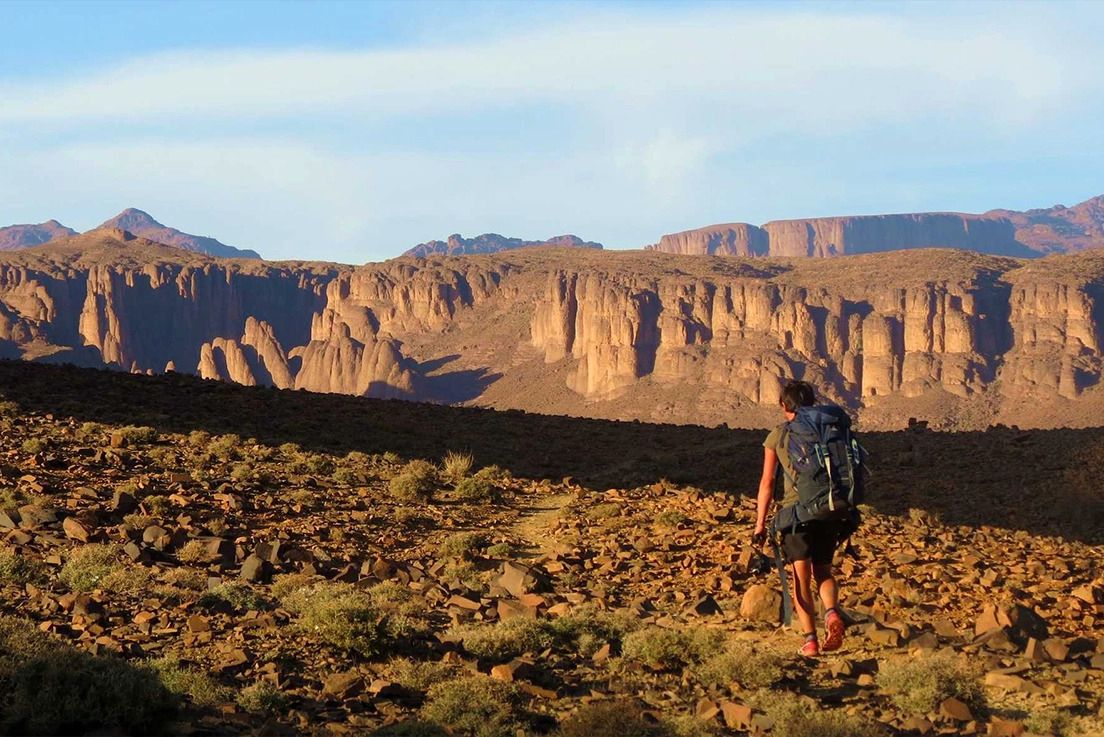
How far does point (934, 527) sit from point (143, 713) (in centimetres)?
1193

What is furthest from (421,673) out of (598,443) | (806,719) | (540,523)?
(598,443)

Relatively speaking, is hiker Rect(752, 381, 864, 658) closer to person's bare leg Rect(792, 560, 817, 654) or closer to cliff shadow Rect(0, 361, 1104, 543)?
person's bare leg Rect(792, 560, 817, 654)

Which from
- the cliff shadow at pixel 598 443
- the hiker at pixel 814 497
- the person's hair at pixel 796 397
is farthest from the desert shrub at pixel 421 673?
the cliff shadow at pixel 598 443

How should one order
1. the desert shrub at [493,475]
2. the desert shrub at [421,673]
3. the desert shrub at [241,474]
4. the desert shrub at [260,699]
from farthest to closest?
1. the desert shrub at [493,475]
2. the desert shrub at [241,474]
3. the desert shrub at [421,673]
4. the desert shrub at [260,699]

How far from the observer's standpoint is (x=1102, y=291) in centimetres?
18162

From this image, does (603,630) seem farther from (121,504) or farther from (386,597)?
(121,504)

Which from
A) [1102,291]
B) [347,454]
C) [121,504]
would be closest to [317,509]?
[121,504]

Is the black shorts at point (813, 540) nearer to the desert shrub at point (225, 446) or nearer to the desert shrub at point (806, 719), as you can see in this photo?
the desert shrub at point (806, 719)

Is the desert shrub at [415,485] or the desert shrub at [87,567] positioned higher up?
the desert shrub at [415,485]

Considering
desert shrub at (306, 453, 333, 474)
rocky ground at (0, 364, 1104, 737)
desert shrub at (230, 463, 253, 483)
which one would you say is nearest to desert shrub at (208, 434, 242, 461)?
rocky ground at (0, 364, 1104, 737)

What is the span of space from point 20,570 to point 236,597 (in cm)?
224

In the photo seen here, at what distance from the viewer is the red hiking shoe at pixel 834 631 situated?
385 inches

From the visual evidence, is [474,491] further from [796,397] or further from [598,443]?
[796,397]

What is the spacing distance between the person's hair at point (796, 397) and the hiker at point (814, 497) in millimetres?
55
